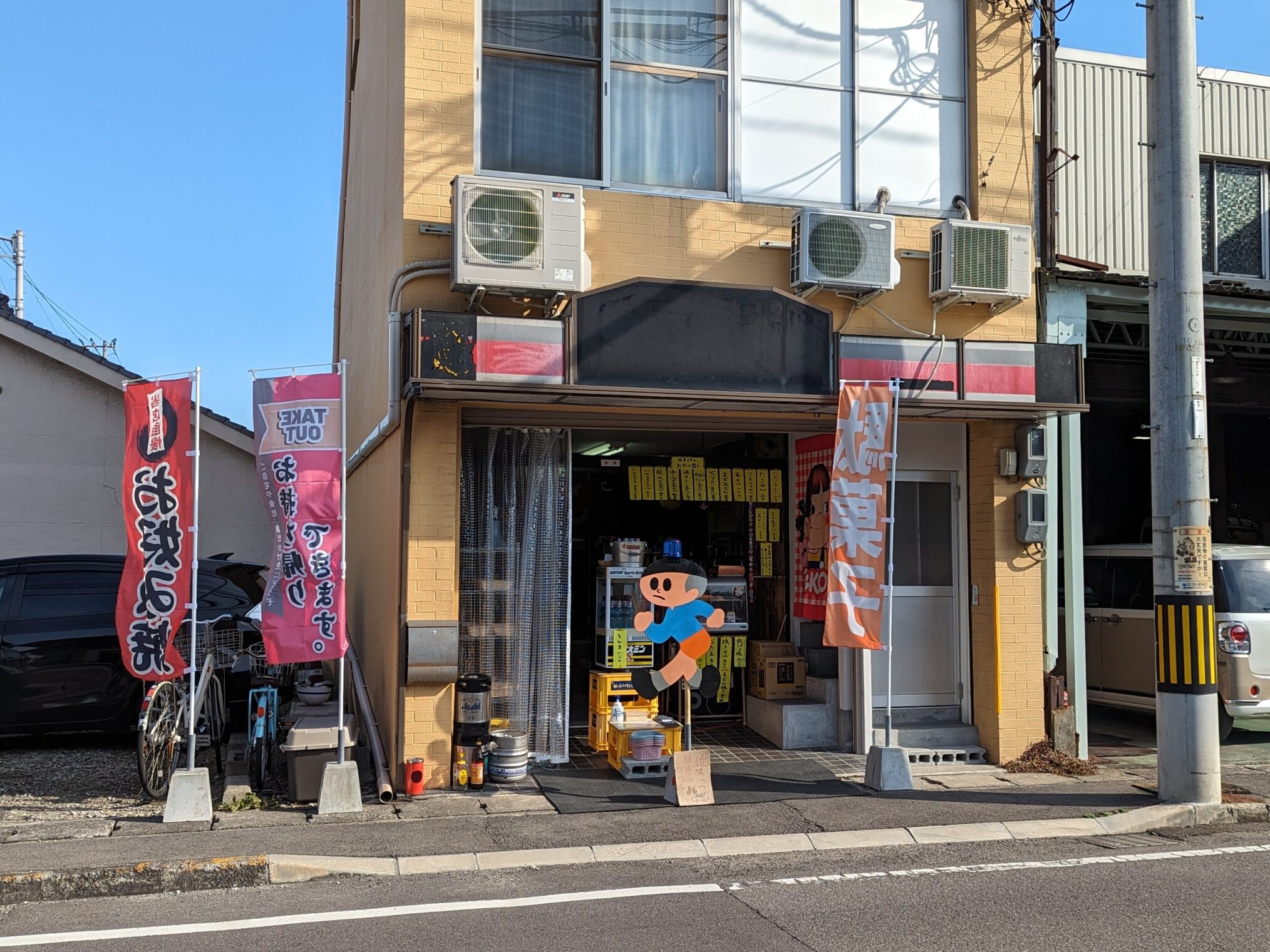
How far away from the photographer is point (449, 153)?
872 cm

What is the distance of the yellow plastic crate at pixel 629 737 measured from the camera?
9125mm

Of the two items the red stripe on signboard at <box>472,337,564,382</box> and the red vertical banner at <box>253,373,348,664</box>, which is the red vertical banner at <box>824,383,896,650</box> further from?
the red vertical banner at <box>253,373,348,664</box>

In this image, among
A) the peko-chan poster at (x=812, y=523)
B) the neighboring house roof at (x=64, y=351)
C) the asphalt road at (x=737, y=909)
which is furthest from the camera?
the neighboring house roof at (x=64, y=351)

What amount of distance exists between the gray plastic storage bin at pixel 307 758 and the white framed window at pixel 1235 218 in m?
11.2

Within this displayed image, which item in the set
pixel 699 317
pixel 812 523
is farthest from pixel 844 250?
pixel 812 523

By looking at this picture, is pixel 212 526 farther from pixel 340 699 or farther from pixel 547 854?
pixel 547 854

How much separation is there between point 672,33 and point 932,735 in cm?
672

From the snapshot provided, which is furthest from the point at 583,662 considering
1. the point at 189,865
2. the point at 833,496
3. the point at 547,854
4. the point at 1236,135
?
the point at 1236,135

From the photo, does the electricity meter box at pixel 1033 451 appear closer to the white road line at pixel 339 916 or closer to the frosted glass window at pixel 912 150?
the frosted glass window at pixel 912 150

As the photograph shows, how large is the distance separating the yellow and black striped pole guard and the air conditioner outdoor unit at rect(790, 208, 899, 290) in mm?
3469

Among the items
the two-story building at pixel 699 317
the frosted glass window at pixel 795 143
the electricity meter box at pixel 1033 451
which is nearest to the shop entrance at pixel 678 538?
the two-story building at pixel 699 317

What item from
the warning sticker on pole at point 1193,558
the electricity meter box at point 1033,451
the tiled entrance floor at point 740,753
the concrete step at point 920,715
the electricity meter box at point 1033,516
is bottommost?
the tiled entrance floor at point 740,753

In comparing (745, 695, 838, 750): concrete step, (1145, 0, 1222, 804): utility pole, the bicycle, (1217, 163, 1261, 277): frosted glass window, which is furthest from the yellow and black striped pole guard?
the bicycle

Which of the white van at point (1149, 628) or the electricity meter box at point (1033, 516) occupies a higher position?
the electricity meter box at point (1033, 516)
